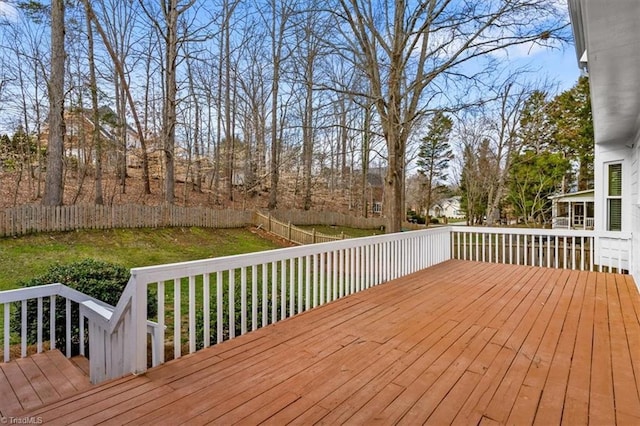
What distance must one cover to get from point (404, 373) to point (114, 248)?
962 cm

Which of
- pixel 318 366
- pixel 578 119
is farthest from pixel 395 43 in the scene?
pixel 578 119

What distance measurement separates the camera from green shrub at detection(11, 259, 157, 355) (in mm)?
3625

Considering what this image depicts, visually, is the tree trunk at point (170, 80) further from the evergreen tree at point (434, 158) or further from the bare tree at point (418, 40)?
the evergreen tree at point (434, 158)

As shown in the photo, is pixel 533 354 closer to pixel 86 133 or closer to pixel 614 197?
pixel 614 197

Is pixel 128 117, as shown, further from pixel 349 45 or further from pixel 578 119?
pixel 578 119

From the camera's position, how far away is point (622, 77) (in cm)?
284

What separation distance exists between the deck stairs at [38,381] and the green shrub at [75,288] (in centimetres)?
42

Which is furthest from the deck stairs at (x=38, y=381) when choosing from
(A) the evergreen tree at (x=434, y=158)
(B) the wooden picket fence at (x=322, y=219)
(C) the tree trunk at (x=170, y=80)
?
(A) the evergreen tree at (x=434, y=158)

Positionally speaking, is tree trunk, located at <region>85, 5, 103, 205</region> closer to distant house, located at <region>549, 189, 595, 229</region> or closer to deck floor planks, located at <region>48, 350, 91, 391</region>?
deck floor planks, located at <region>48, 350, 91, 391</region>

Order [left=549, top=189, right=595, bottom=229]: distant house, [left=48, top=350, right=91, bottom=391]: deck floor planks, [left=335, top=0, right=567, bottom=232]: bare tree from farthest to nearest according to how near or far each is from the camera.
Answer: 1. [left=549, top=189, right=595, bottom=229]: distant house
2. [left=335, top=0, right=567, bottom=232]: bare tree
3. [left=48, top=350, right=91, bottom=391]: deck floor planks

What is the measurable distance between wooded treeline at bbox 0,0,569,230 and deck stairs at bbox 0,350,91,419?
5.41 metres

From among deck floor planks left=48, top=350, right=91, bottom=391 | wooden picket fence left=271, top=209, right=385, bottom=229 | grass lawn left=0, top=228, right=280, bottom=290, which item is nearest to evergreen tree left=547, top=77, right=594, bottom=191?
wooden picket fence left=271, top=209, right=385, bottom=229

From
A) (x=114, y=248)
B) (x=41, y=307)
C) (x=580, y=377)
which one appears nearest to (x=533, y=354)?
(x=580, y=377)

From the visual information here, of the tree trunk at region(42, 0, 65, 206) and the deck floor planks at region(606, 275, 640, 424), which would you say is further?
the tree trunk at region(42, 0, 65, 206)
